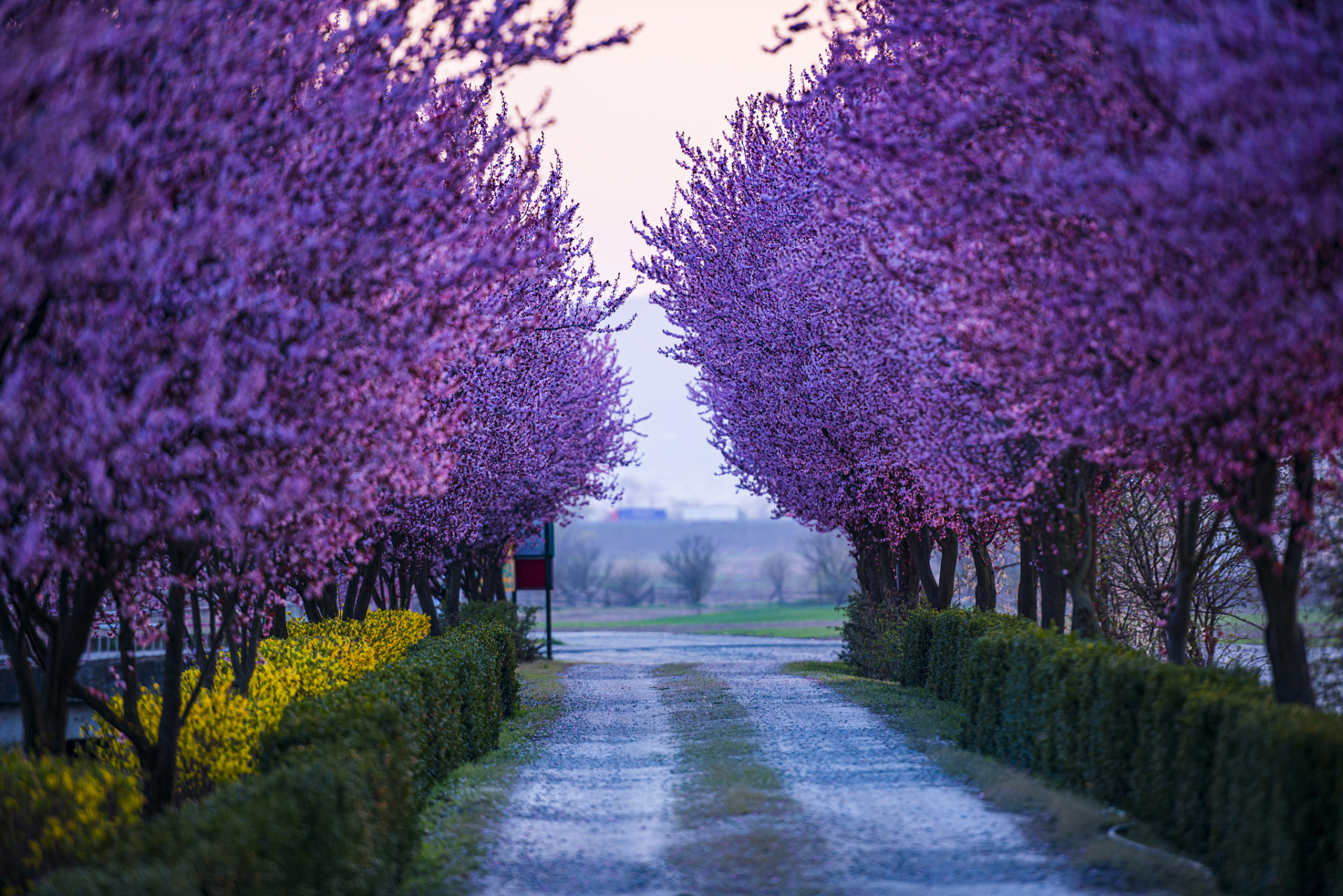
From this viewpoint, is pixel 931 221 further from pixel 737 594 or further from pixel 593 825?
pixel 737 594

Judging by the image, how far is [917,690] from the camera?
20656 mm

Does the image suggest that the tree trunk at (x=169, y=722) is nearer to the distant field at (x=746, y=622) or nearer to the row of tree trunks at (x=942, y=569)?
the row of tree trunks at (x=942, y=569)

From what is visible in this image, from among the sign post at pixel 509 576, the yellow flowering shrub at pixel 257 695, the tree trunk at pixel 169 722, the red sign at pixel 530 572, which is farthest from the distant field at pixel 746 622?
the tree trunk at pixel 169 722

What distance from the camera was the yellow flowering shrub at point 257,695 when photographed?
11.1m

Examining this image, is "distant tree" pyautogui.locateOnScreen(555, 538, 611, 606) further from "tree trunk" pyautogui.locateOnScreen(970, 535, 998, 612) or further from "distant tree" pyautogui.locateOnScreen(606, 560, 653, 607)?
"tree trunk" pyautogui.locateOnScreen(970, 535, 998, 612)

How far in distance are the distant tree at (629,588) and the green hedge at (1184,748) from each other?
283 feet

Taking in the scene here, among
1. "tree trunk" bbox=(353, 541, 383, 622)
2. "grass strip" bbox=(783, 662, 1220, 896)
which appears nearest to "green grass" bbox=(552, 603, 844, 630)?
"tree trunk" bbox=(353, 541, 383, 622)

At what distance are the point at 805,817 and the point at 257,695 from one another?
6526 millimetres

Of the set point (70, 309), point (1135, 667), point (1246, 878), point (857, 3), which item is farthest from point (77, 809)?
point (857, 3)

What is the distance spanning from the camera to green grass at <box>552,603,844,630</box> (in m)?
74.9

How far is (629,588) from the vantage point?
10100cm

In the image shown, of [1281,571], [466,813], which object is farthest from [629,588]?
[1281,571]

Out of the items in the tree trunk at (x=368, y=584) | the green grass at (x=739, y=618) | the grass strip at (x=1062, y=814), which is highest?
the tree trunk at (x=368, y=584)

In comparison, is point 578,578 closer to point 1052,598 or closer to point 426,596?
point 426,596
